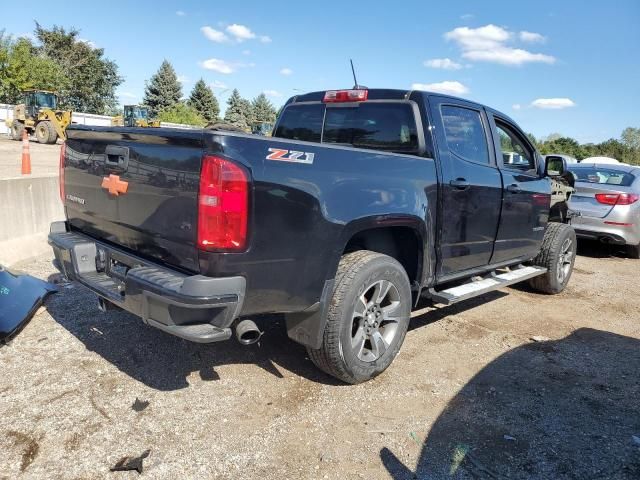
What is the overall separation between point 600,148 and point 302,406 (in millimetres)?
65844

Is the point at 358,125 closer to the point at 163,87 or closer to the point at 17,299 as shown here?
the point at 17,299

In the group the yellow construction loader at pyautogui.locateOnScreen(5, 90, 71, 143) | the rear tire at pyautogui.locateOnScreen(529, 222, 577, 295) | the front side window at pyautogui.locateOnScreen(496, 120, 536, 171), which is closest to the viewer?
the front side window at pyautogui.locateOnScreen(496, 120, 536, 171)

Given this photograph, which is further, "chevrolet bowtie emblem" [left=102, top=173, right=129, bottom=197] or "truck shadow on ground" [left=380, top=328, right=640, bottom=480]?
"chevrolet bowtie emblem" [left=102, top=173, right=129, bottom=197]

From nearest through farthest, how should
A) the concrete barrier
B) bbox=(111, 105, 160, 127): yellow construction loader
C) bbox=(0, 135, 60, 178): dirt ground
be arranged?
the concrete barrier, bbox=(0, 135, 60, 178): dirt ground, bbox=(111, 105, 160, 127): yellow construction loader

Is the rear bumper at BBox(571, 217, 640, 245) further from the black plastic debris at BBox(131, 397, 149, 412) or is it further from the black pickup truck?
the black plastic debris at BBox(131, 397, 149, 412)

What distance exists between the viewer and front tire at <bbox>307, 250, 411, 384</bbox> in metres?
3.15

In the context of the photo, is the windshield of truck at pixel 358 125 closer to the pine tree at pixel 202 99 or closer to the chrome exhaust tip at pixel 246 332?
the chrome exhaust tip at pixel 246 332

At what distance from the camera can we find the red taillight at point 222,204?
2467 millimetres

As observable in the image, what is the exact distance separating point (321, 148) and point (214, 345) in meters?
1.97

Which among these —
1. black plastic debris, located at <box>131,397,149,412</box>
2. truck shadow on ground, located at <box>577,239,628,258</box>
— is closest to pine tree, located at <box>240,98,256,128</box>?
truck shadow on ground, located at <box>577,239,628,258</box>

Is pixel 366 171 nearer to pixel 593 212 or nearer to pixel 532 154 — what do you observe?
pixel 532 154

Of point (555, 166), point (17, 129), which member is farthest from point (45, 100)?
point (555, 166)

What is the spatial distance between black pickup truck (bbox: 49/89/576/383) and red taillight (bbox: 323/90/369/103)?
0.02 metres

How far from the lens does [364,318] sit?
134 inches
